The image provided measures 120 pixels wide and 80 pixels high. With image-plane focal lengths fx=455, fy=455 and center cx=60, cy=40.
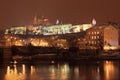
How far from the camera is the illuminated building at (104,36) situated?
65.5m

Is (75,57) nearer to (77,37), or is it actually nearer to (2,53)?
(2,53)

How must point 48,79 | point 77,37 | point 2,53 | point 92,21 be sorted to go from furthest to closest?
1. point 92,21
2. point 77,37
3. point 2,53
4. point 48,79

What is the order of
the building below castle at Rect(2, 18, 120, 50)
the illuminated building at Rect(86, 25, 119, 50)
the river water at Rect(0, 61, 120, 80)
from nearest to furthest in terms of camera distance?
the river water at Rect(0, 61, 120, 80) < the building below castle at Rect(2, 18, 120, 50) < the illuminated building at Rect(86, 25, 119, 50)

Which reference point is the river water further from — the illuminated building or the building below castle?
the illuminated building

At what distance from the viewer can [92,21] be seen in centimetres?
8369

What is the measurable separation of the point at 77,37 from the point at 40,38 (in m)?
8.13

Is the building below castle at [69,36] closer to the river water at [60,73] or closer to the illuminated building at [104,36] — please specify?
the illuminated building at [104,36]

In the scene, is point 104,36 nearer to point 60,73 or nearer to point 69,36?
point 69,36

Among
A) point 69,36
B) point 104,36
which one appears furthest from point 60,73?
point 69,36

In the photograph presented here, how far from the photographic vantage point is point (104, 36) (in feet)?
220

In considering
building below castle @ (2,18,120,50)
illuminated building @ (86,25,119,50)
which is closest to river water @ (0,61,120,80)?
building below castle @ (2,18,120,50)

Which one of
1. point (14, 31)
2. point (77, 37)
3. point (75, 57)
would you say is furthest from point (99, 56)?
point (14, 31)

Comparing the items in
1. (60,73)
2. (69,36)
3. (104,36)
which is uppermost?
(69,36)

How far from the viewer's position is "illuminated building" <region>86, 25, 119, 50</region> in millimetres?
65500
